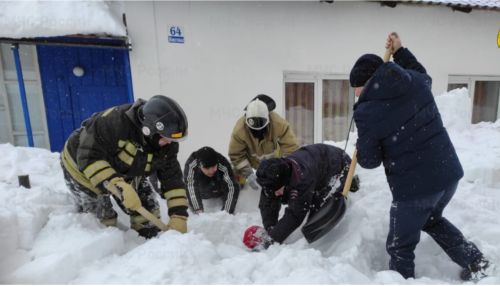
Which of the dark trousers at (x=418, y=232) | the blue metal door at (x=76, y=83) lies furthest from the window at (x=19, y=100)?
the dark trousers at (x=418, y=232)

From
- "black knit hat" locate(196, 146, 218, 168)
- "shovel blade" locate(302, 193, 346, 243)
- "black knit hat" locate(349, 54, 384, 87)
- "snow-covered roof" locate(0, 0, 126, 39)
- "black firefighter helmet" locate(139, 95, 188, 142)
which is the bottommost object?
"shovel blade" locate(302, 193, 346, 243)

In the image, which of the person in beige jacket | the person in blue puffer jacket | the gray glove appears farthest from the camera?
the gray glove

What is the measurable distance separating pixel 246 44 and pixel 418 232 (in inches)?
155

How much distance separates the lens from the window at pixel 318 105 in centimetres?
566

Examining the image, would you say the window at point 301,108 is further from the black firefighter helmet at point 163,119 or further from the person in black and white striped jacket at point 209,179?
the black firefighter helmet at point 163,119

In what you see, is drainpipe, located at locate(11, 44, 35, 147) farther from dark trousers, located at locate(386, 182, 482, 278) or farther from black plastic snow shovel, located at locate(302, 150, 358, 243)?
dark trousers, located at locate(386, 182, 482, 278)

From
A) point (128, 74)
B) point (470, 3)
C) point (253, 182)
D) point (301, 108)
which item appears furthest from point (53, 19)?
point (470, 3)

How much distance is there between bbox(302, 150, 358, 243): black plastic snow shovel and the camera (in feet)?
7.84

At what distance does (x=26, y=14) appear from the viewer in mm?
4102

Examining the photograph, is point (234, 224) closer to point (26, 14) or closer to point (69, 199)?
point (69, 199)

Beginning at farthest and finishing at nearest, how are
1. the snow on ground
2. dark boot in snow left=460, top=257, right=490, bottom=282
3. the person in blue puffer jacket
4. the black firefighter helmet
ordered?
the black firefighter helmet < dark boot in snow left=460, top=257, right=490, bottom=282 < the person in blue puffer jacket < the snow on ground

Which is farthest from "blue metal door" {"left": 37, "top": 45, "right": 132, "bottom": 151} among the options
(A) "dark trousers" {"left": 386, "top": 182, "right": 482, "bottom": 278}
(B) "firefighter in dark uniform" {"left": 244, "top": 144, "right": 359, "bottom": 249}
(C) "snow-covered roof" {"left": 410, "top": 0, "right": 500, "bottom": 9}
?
(C) "snow-covered roof" {"left": 410, "top": 0, "right": 500, "bottom": 9}

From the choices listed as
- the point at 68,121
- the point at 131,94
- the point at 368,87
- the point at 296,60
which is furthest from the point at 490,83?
the point at 68,121

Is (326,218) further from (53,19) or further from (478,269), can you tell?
(53,19)
